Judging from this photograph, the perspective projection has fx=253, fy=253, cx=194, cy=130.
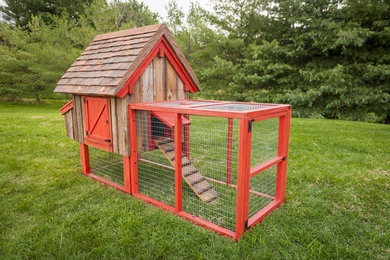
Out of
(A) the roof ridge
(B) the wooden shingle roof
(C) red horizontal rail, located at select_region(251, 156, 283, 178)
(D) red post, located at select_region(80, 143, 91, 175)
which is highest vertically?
(A) the roof ridge

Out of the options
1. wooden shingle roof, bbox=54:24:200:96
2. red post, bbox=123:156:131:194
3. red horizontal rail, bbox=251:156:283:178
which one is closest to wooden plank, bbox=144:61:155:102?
wooden shingle roof, bbox=54:24:200:96

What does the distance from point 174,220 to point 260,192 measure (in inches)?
72.2

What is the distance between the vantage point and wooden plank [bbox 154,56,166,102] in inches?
166

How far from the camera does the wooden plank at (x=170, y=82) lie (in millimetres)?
4434

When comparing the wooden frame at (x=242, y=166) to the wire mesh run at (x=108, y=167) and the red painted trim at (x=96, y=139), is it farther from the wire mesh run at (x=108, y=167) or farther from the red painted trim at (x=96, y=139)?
the wire mesh run at (x=108, y=167)

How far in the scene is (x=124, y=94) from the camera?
374 centimetres

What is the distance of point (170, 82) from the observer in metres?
4.51

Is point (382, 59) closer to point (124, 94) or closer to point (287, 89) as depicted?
point (287, 89)

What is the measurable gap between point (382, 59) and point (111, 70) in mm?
13073

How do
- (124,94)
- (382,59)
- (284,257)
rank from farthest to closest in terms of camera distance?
(382,59) → (124,94) → (284,257)

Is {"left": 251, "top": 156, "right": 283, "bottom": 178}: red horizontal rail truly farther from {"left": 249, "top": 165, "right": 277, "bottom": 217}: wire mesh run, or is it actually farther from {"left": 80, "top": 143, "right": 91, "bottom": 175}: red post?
{"left": 80, "top": 143, "right": 91, "bottom": 175}: red post

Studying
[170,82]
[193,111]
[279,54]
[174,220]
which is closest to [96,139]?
[170,82]

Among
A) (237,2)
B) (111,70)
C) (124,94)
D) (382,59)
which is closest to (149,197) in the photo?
(124,94)

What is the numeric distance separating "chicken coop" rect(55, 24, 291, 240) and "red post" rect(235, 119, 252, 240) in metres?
0.01
